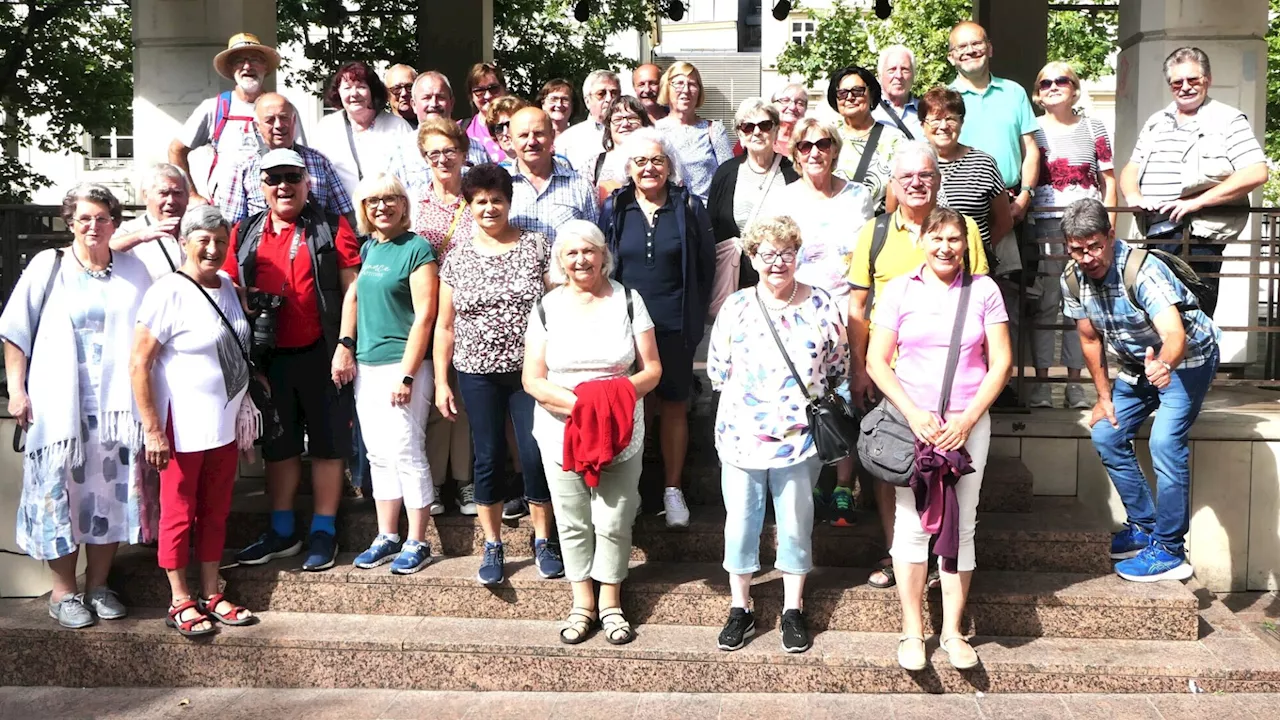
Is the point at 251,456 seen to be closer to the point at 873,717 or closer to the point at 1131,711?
the point at 873,717

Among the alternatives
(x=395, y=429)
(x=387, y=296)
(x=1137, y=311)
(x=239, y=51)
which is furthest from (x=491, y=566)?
(x=239, y=51)

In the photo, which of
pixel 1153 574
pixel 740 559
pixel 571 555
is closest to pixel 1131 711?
pixel 1153 574

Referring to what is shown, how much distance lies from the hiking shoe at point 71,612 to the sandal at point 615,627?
235 centimetres

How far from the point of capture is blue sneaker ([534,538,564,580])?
18.3 feet

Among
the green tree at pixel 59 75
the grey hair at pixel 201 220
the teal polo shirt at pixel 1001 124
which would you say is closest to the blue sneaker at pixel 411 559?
the grey hair at pixel 201 220

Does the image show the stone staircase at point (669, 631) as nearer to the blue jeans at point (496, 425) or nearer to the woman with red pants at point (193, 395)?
the woman with red pants at point (193, 395)

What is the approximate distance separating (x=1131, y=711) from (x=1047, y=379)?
7.30ft

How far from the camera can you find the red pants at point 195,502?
17.6 feet

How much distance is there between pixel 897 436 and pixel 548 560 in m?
1.70

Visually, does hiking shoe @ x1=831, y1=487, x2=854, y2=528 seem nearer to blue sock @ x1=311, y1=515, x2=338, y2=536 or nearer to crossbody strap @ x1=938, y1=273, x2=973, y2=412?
crossbody strap @ x1=938, y1=273, x2=973, y2=412

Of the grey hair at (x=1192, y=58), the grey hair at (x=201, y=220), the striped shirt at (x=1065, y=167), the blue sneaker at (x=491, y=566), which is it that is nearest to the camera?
the grey hair at (x=201, y=220)

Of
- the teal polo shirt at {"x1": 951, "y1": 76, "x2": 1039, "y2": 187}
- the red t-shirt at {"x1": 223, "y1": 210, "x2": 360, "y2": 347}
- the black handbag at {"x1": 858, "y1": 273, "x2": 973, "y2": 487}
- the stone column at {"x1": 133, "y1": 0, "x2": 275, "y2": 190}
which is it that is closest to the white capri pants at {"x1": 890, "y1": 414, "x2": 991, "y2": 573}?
the black handbag at {"x1": 858, "y1": 273, "x2": 973, "y2": 487}

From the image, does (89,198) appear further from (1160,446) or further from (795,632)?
(1160,446)

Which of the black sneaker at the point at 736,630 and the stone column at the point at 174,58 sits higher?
the stone column at the point at 174,58
